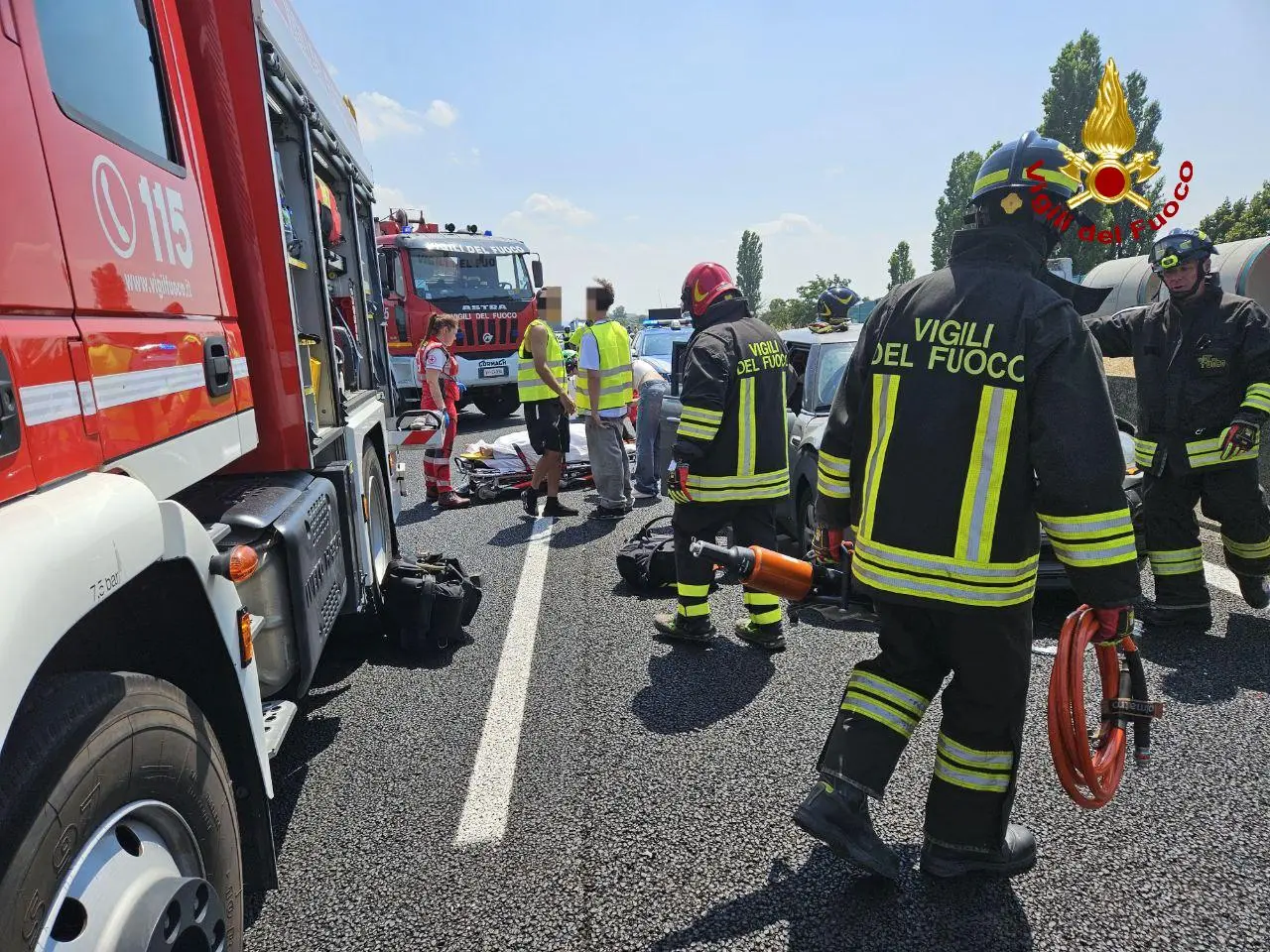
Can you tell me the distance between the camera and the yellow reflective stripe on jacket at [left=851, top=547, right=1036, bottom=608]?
2.20m

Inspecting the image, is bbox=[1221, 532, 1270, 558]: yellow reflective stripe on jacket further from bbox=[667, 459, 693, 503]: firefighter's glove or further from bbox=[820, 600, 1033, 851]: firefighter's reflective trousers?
bbox=[667, 459, 693, 503]: firefighter's glove

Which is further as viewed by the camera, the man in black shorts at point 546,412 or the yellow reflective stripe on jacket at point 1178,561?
the man in black shorts at point 546,412

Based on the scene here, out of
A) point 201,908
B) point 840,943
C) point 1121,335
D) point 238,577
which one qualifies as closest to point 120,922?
point 201,908

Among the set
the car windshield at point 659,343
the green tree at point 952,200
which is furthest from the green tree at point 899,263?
the car windshield at point 659,343

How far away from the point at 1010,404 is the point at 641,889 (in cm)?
171

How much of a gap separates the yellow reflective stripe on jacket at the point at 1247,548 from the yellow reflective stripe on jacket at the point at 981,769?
2.92 meters

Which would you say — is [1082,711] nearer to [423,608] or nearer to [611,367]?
[423,608]

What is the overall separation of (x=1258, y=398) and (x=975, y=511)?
9.73 feet

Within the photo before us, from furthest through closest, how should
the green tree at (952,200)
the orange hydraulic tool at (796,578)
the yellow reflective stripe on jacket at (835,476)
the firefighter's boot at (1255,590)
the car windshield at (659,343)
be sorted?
1. the green tree at (952,200)
2. the car windshield at (659,343)
3. the firefighter's boot at (1255,590)
4. the yellow reflective stripe on jacket at (835,476)
5. the orange hydraulic tool at (796,578)

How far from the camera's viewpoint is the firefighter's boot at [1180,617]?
13.6ft

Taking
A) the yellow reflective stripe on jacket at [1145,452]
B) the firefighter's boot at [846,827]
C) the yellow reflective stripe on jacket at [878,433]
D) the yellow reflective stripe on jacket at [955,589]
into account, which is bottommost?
the firefighter's boot at [846,827]

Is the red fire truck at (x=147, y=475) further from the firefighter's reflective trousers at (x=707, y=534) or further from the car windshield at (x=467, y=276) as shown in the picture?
the car windshield at (x=467, y=276)

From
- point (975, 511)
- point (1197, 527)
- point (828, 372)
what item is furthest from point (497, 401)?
point (975, 511)

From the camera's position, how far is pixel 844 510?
8.93ft
